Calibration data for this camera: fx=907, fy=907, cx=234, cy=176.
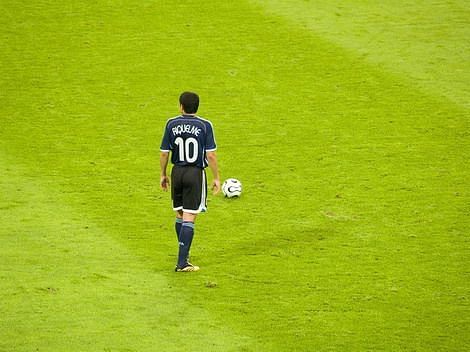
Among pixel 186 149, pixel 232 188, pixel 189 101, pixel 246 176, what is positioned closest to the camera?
pixel 189 101

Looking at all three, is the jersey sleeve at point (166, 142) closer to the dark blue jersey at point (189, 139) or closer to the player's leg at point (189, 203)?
the dark blue jersey at point (189, 139)

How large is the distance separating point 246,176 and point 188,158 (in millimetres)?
3335

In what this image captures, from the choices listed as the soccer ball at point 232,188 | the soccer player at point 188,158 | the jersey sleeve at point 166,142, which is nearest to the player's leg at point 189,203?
the soccer player at point 188,158

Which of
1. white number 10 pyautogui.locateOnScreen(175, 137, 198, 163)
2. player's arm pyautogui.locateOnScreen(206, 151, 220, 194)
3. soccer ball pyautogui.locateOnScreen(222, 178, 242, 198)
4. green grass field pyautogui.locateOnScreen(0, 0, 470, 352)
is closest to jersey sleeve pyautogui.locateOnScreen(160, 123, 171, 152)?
white number 10 pyautogui.locateOnScreen(175, 137, 198, 163)

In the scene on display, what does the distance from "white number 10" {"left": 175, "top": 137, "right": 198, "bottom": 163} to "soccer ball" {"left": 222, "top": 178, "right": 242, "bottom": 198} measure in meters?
2.45

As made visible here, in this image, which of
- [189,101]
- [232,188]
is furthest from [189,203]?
[232,188]

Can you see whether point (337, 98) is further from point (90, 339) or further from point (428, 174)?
point (90, 339)

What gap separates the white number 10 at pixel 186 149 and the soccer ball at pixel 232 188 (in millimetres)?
2452

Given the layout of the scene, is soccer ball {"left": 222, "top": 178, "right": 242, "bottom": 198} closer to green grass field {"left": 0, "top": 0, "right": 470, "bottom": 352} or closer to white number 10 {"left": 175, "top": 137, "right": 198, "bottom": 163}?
green grass field {"left": 0, "top": 0, "right": 470, "bottom": 352}

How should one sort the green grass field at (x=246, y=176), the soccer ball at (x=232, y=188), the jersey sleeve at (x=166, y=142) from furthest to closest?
the soccer ball at (x=232, y=188) → the jersey sleeve at (x=166, y=142) → the green grass field at (x=246, y=176)

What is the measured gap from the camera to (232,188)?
12445 mm

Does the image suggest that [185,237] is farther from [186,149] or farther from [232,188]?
[232,188]

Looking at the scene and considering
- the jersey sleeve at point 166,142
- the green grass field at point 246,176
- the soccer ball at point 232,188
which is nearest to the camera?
the green grass field at point 246,176

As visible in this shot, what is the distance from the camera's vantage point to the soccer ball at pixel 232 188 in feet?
40.9
